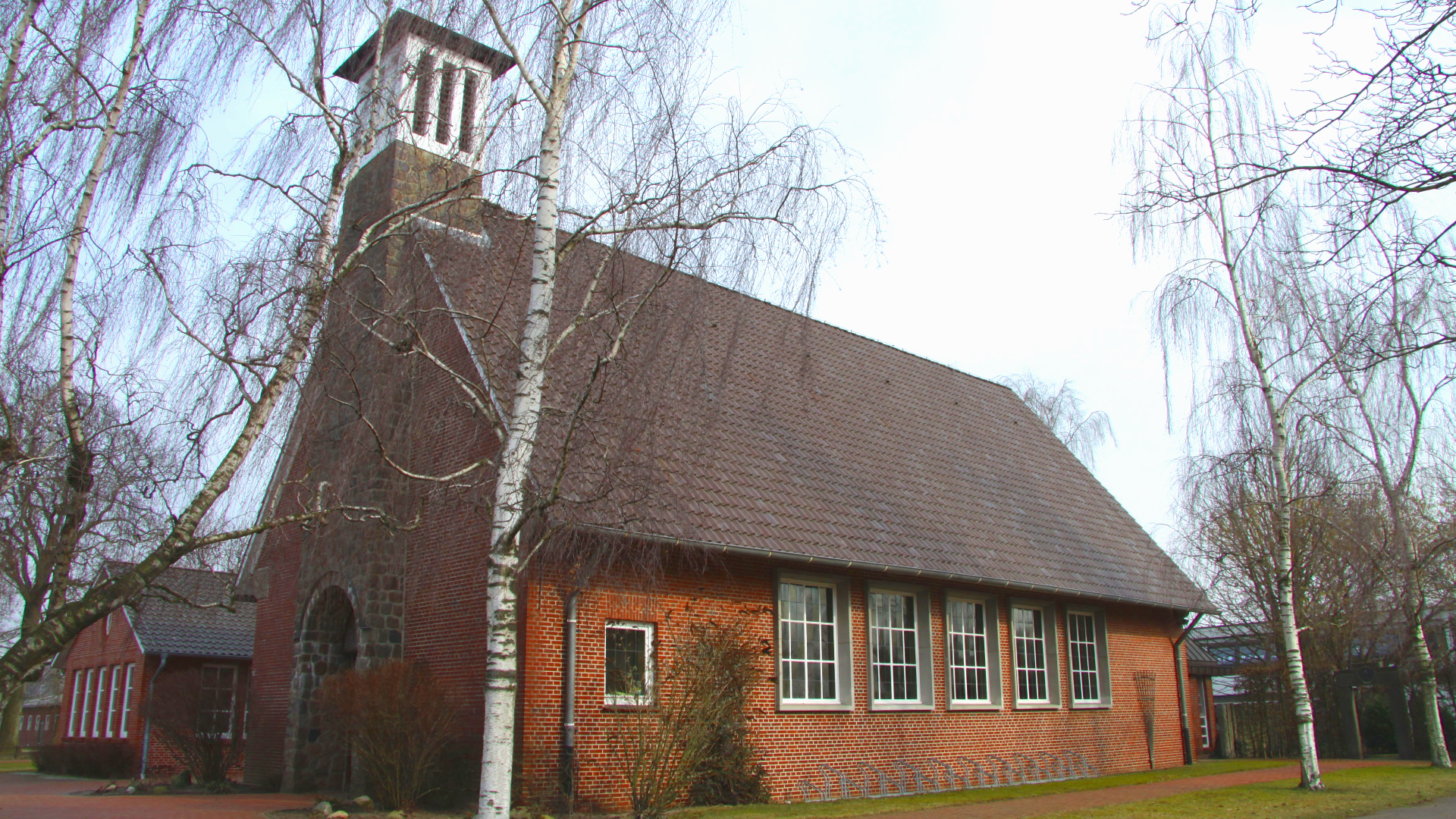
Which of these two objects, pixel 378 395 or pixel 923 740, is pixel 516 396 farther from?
pixel 923 740

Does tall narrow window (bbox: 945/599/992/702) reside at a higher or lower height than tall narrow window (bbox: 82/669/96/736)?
higher

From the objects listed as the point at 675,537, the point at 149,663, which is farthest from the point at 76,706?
the point at 675,537

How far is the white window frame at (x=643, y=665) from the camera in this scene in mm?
11117

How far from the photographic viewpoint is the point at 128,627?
26594 millimetres

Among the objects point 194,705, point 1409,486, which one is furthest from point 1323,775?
point 194,705

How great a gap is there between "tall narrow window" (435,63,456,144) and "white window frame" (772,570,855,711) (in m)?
7.65

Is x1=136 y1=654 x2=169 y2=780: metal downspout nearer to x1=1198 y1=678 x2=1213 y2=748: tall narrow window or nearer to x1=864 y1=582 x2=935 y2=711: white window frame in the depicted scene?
x1=864 y1=582 x2=935 y2=711: white window frame

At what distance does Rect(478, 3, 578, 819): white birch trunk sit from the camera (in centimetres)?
722

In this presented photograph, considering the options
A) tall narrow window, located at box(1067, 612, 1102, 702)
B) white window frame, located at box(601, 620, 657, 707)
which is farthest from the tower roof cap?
tall narrow window, located at box(1067, 612, 1102, 702)

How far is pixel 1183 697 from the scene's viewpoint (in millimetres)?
21922

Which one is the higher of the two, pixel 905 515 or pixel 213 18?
pixel 213 18

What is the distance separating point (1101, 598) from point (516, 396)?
1440 cm

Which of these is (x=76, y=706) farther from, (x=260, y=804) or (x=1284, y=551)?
(x=1284, y=551)

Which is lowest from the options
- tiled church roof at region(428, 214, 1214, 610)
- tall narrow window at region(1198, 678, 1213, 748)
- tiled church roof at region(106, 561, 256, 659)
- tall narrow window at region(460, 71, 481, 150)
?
tall narrow window at region(1198, 678, 1213, 748)
